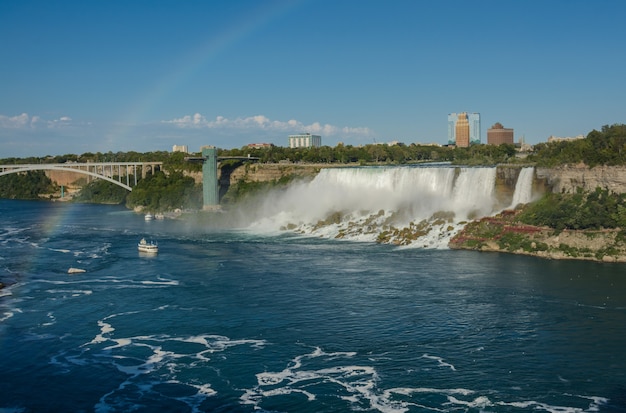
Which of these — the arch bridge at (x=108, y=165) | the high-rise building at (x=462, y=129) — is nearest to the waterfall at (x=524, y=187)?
the arch bridge at (x=108, y=165)

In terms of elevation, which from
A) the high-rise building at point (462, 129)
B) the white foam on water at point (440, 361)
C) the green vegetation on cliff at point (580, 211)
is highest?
the high-rise building at point (462, 129)

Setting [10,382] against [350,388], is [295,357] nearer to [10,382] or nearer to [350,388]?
[350,388]

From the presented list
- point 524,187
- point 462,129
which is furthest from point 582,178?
point 462,129

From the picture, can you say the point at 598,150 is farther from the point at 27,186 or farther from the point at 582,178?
the point at 27,186

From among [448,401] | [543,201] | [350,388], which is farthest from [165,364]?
[543,201]

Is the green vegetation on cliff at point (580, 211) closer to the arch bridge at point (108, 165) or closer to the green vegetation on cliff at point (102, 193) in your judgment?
the arch bridge at point (108, 165)

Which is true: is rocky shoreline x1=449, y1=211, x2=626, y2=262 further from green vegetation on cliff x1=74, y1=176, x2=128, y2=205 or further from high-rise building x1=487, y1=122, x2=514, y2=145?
high-rise building x1=487, y1=122, x2=514, y2=145

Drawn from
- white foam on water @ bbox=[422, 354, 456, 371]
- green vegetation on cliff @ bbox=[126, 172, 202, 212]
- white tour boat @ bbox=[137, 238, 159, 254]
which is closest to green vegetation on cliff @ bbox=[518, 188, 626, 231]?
white foam on water @ bbox=[422, 354, 456, 371]
